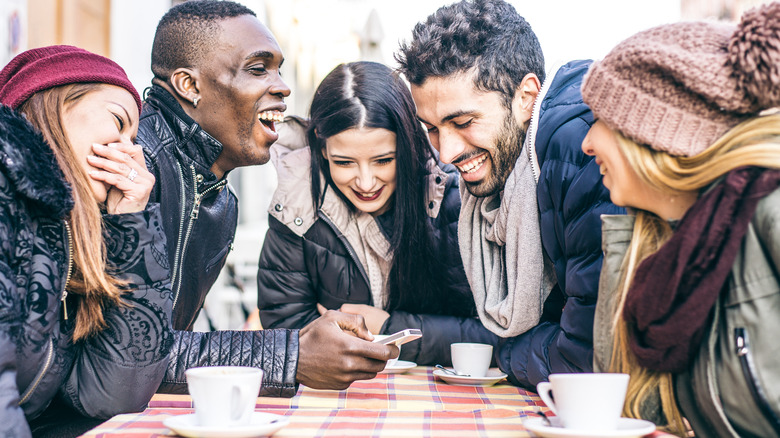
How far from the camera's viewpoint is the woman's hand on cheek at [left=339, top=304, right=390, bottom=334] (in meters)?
2.77

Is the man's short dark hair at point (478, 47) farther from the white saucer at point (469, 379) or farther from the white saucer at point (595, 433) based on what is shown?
the white saucer at point (595, 433)

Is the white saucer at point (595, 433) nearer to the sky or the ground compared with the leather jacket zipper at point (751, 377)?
nearer to the ground

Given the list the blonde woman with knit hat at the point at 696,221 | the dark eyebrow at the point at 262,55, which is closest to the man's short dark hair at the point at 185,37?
the dark eyebrow at the point at 262,55

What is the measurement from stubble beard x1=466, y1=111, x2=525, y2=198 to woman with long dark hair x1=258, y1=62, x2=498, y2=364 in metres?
0.52

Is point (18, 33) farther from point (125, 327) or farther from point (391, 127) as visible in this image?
point (125, 327)

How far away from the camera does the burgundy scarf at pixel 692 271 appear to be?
1.24 meters

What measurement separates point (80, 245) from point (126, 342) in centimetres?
30

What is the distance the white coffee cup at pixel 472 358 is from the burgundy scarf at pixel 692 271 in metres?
0.81

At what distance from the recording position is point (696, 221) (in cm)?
128

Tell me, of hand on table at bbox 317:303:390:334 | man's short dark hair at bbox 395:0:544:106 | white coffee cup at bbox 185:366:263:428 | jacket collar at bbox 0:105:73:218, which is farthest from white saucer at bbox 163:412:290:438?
man's short dark hair at bbox 395:0:544:106

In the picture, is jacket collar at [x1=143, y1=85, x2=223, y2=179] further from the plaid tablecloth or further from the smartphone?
the smartphone

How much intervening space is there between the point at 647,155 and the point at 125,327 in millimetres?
1346

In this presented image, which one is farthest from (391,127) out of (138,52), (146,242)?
(138,52)

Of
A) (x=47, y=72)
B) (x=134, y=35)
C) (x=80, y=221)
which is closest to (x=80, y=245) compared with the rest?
(x=80, y=221)
